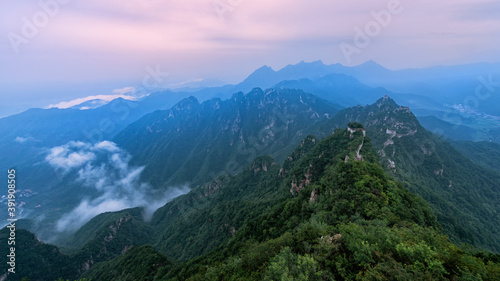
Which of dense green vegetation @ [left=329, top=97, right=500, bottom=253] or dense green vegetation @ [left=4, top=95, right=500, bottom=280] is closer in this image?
dense green vegetation @ [left=4, top=95, right=500, bottom=280]

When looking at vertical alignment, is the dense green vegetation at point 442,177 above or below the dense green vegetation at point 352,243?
below

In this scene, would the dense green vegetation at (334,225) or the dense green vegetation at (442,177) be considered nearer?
the dense green vegetation at (334,225)

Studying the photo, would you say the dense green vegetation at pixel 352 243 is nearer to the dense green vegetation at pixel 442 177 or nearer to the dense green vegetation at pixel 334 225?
the dense green vegetation at pixel 334 225

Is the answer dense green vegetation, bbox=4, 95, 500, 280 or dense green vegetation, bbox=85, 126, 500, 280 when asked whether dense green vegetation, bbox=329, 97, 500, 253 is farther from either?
dense green vegetation, bbox=85, 126, 500, 280

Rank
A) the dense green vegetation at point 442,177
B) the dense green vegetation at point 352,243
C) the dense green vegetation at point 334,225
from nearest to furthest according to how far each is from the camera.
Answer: the dense green vegetation at point 352,243 → the dense green vegetation at point 334,225 → the dense green vegetation at point 442,177

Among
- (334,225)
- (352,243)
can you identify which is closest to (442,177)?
(334,225)

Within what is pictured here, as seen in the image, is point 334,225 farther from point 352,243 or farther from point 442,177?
point 442,177

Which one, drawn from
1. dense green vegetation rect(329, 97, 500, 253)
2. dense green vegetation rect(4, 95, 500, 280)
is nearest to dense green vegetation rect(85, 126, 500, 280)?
dense green vegetation rect(4, 95, 500, 280)

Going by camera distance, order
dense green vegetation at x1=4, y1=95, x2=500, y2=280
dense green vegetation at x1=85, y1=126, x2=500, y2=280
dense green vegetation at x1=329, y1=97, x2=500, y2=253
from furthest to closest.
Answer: dense green vegetation at x1=329, y1=97, x2=500, y2=253, dense green vegetation at x1=4, y1=95, x2=500, y2=280, dense green vegetation at x1=85, y1=126, x2=500, y2=280

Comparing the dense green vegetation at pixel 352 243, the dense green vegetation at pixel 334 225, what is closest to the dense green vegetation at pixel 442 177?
the dense green vegetation at pixel 334 225

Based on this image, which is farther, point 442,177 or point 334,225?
point 442,177

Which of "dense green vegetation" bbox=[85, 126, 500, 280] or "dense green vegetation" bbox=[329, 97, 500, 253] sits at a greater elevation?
"dense green vegetation" bbox=[85, 126, 500, 280]

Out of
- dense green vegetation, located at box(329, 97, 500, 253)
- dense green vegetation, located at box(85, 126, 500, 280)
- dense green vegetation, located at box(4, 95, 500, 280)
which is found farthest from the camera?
dense green vegetation, located at box(329, 97, 500, 253)
